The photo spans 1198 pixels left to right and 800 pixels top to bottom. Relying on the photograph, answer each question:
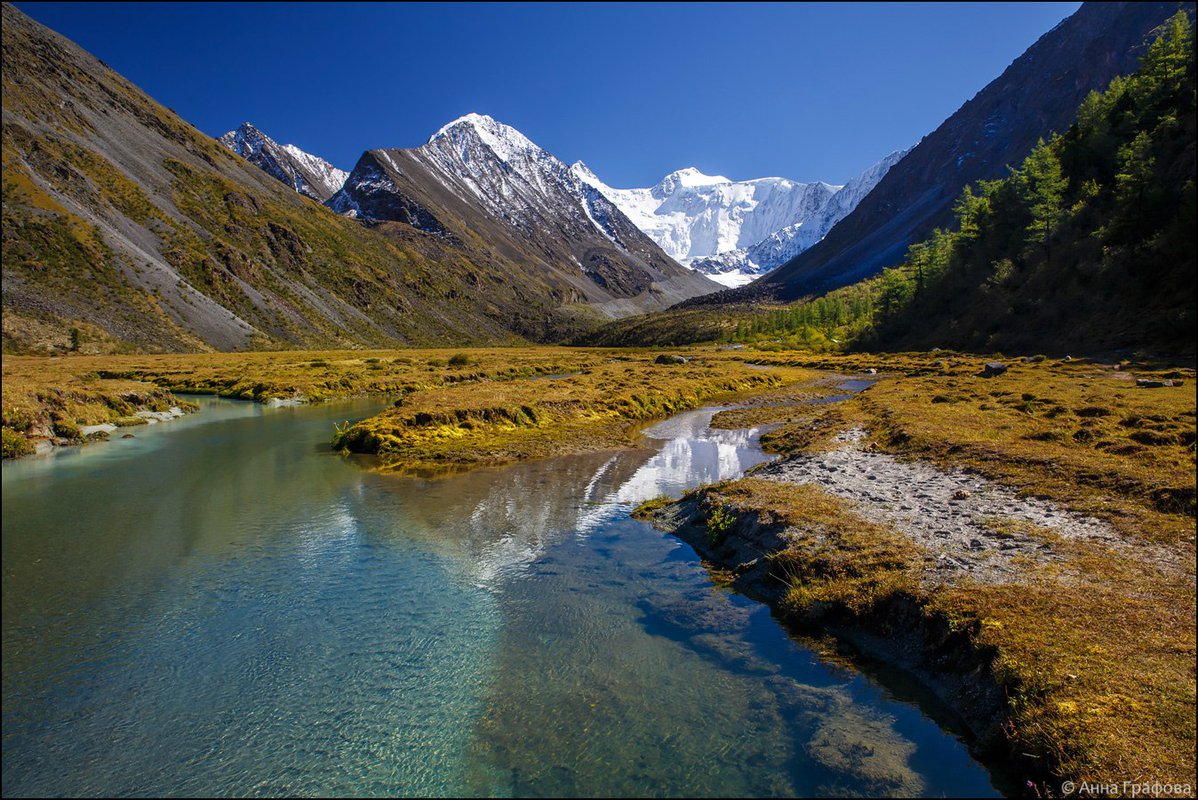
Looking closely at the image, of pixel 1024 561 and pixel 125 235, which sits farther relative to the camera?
pixel 125 235

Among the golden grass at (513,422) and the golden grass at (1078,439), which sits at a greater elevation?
the golden grass at (513,422)

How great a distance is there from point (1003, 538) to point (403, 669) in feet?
44.9

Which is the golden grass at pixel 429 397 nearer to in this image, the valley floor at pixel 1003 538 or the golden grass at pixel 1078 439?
the valley floor at pixel 1003 538

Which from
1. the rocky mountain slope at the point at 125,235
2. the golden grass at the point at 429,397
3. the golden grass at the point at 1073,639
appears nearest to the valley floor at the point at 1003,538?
the golden grass at the point at 1073,639

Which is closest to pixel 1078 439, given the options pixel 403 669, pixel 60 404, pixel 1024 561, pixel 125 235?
pixel 1024 561

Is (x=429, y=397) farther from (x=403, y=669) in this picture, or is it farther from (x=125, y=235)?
(x=125, y=235)

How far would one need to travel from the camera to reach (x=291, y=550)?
17219 mm

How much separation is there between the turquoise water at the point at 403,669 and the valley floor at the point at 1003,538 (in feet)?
4.04

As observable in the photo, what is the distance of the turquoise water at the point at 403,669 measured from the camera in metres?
8.52

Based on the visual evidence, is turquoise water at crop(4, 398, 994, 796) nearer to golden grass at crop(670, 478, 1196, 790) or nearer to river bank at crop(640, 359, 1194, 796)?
river bank at crop(640, 359, 1194, 796)

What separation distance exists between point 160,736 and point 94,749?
0.81m

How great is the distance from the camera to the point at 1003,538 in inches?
518

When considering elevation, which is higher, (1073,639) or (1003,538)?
(1073,639)

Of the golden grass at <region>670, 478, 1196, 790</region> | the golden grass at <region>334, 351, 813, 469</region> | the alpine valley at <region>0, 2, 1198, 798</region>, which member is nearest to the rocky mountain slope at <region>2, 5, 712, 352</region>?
the golden grass at <region>334, 351, 813, 469</region>
